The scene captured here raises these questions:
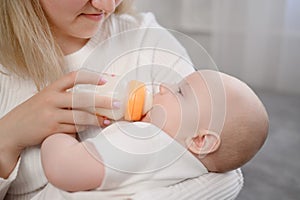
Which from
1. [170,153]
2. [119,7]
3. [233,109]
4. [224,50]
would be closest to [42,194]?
[170,153]

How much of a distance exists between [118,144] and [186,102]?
0.14 metres

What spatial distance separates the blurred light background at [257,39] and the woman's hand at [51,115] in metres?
1.22

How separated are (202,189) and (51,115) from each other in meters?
0.29

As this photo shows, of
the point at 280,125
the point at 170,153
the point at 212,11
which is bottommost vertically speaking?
the point at 280,125

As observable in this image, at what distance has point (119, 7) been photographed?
1.14 meters

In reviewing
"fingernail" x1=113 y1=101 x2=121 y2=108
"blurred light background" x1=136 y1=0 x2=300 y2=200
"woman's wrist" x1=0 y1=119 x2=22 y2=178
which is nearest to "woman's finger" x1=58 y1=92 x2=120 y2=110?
"fingernail" x1=113 y1=101 x2=121 y2=108

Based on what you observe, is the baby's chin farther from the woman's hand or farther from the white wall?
the white wall

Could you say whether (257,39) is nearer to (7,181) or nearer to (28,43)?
(28,43)

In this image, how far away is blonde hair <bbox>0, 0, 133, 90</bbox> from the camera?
0.96 meters

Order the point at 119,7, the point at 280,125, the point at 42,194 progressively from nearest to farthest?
the point at 42,194
the point at 119,7
the point at 280,125

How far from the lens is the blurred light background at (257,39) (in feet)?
7.32

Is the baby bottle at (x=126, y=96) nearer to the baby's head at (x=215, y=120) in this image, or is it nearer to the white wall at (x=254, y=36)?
the baby's head at (x=215, y=120)

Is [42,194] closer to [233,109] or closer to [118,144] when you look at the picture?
[118,144]

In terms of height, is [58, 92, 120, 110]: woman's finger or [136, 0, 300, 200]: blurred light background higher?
[58, 92, 120, 110]: woman's finger
